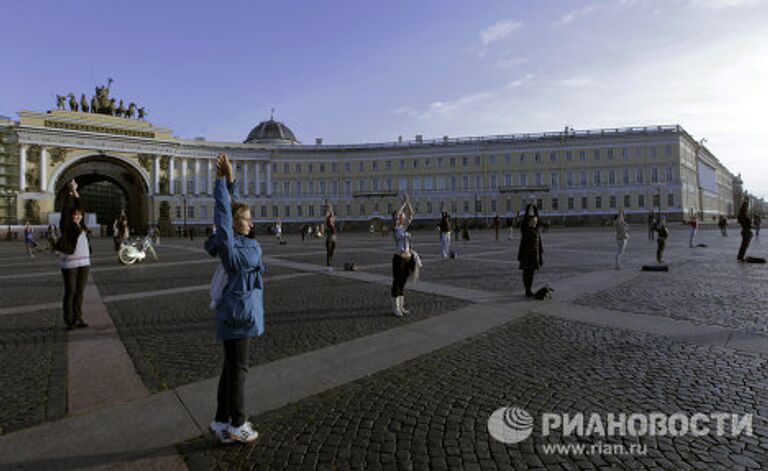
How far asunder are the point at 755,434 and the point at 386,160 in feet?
253

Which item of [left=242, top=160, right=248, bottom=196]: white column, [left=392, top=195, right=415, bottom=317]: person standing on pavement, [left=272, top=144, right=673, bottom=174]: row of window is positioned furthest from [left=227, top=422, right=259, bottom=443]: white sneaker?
[left=242, top=160, right=248, bottom=196]: white column

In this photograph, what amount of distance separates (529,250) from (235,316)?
22.2ft

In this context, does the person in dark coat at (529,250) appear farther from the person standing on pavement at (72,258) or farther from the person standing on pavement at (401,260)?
the person standing on pavement at (72,258)

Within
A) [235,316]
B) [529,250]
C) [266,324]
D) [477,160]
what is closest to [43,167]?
[477,160]

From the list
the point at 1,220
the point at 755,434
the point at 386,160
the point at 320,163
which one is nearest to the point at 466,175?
the point at 386,160

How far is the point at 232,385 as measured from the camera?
Answer: 3137 mm

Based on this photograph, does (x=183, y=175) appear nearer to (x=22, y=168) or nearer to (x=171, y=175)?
(x=171, y=175)

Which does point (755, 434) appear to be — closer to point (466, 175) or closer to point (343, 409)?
point (343, 409)

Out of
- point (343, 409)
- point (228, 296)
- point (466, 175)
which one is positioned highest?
point (466, 175)

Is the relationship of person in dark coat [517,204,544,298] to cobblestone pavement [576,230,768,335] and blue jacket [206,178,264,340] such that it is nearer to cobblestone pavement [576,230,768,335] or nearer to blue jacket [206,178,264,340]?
cobblestone pavement [576,230,768,335]

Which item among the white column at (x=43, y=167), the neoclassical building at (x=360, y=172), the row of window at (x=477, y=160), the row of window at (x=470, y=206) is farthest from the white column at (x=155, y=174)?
the row of window at (x=477, y=160)

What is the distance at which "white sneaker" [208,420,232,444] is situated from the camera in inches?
121

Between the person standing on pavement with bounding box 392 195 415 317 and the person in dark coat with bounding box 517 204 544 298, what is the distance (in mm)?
2523

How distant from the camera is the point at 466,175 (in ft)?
251
